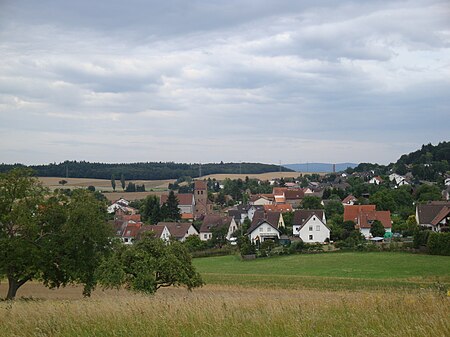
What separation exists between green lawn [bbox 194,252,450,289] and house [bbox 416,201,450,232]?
16.9m

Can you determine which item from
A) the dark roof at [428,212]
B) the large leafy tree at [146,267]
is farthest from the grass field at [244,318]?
the dark roof at [428,212]

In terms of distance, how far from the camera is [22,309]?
11.2 m

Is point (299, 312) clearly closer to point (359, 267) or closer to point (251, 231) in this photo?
point (359, 267)

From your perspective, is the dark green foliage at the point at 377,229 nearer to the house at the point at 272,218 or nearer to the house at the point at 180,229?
the house at the point at 272,218

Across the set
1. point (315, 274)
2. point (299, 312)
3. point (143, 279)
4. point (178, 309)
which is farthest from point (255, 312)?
point (315, 274)

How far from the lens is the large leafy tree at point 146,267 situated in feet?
80.6

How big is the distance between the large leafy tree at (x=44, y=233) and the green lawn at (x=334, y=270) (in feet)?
57.0

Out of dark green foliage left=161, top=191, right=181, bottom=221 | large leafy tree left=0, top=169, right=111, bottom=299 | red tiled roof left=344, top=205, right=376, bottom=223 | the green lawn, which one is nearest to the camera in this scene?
large leafy tree left=0, top=169, right=111, bottom=299

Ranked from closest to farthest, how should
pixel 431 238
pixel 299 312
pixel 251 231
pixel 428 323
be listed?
1. pixel 428 323
2. pixel 299 312
3. pixel 431 238
4. pixel 251 231

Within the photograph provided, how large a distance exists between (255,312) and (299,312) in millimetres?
789

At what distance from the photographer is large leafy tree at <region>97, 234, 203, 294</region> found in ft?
80.6

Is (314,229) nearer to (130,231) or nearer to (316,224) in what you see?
(316,224)

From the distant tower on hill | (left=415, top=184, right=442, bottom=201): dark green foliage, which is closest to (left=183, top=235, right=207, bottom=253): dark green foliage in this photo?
(left=415, top=184, right=442, bottom=201): dark green foliage

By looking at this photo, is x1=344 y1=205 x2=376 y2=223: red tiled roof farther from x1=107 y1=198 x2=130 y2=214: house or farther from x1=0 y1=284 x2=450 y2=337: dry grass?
x1=0 y1=284 x2=450 y2=337: dry grass
